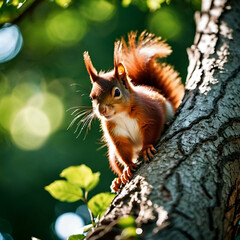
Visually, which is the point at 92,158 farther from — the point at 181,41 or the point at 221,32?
the point at 221,32

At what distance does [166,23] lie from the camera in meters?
3.89

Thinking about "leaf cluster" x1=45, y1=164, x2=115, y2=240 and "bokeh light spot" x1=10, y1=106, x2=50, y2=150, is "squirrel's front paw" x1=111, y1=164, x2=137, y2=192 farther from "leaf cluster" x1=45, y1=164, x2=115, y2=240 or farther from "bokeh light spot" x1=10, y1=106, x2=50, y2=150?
"bokeh light spot" x1=10, y1=106, x2=50, y2=150

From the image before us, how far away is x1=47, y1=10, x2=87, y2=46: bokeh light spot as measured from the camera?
3859 mm

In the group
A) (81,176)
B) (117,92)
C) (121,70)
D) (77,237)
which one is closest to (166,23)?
(121,70)

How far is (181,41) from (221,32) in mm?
2300

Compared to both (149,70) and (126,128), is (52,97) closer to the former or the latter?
(149,70)

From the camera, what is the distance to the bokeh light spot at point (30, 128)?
16.2ft

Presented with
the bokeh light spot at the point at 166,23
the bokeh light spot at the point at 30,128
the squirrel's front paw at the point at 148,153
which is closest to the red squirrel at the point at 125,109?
the squirrel's front paw at the point at 148,153

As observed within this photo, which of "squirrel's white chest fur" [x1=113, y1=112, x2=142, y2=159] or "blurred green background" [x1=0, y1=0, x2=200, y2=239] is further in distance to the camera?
"blurred green background" [x1=0, y1=0, x2=200, y2=239]

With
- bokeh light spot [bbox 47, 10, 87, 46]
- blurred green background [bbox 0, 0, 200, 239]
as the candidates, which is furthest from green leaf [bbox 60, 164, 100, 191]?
bokeh light spot [bbox 47, 10, 87, 46]

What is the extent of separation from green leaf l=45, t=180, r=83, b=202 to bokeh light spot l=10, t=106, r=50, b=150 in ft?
12.2

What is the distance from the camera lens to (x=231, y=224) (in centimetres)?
97

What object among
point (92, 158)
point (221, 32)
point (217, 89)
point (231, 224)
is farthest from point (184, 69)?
point (231, 224)

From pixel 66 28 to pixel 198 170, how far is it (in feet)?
11.3
